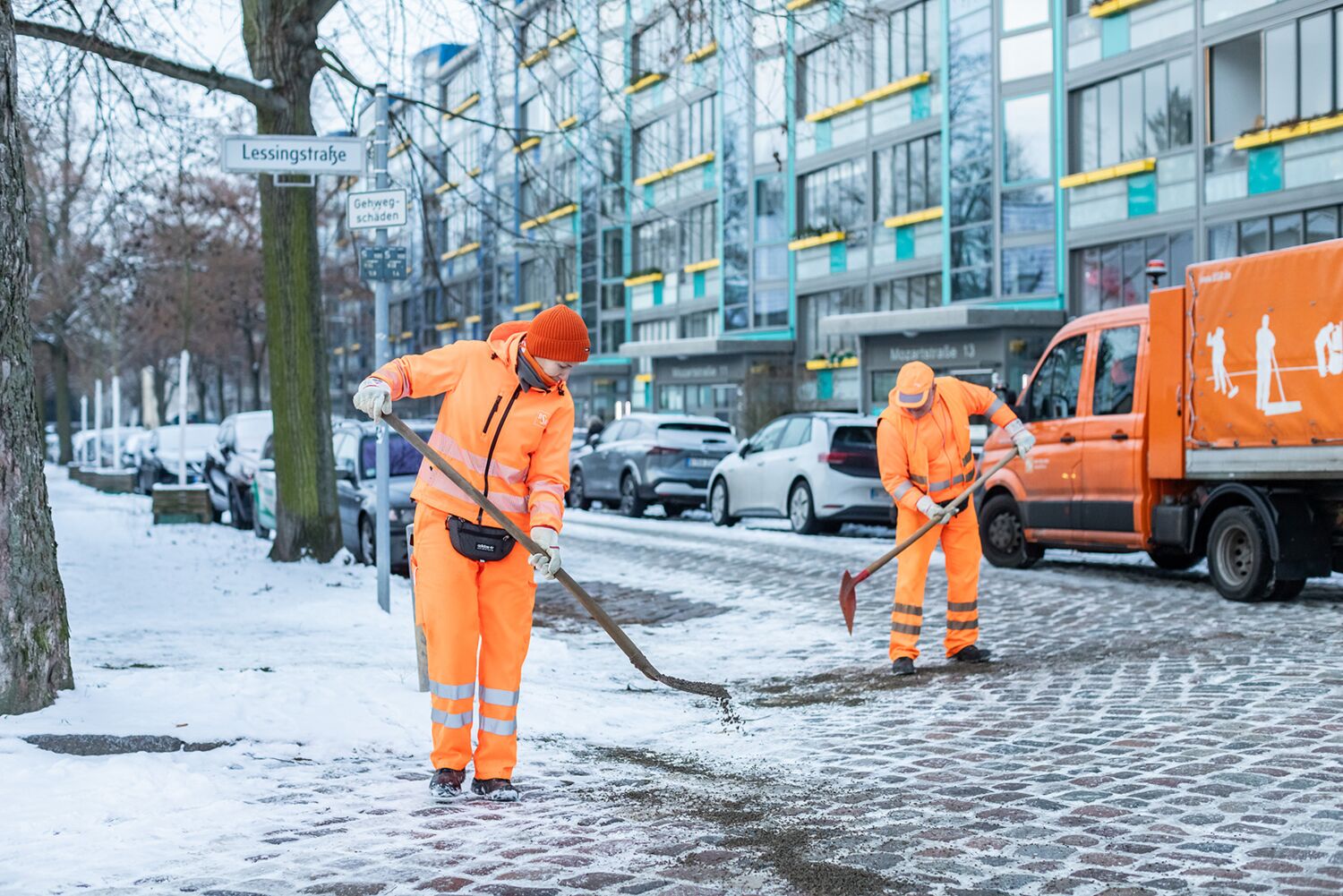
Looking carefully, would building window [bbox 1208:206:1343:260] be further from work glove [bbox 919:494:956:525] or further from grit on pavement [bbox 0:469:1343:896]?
work glove [bbox 919:494:956:525]

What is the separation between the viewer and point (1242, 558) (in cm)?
1171

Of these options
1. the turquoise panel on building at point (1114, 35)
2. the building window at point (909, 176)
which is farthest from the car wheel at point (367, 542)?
the building window at point (909, 176)

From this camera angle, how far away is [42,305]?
39656mm

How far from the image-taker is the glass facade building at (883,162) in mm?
14727

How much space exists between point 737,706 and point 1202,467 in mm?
5168

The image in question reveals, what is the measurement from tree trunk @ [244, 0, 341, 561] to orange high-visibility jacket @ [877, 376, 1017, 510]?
6.86 m

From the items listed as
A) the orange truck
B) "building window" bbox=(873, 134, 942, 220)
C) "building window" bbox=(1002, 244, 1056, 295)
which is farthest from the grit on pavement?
"building window" bbox=(873, 134, 942, 220)

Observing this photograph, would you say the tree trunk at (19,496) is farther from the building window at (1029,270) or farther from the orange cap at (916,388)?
the building window at (1029,270)

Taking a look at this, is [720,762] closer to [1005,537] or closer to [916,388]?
[916,388]

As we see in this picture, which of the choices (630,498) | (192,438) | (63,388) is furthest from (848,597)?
(63,388)

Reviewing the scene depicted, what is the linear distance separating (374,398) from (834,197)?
3788 centimetres

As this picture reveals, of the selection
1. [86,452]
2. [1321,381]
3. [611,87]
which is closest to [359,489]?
[611,87]

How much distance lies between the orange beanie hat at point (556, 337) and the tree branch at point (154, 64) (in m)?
6.30

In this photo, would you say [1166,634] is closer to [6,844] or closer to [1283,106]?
[6,844]
